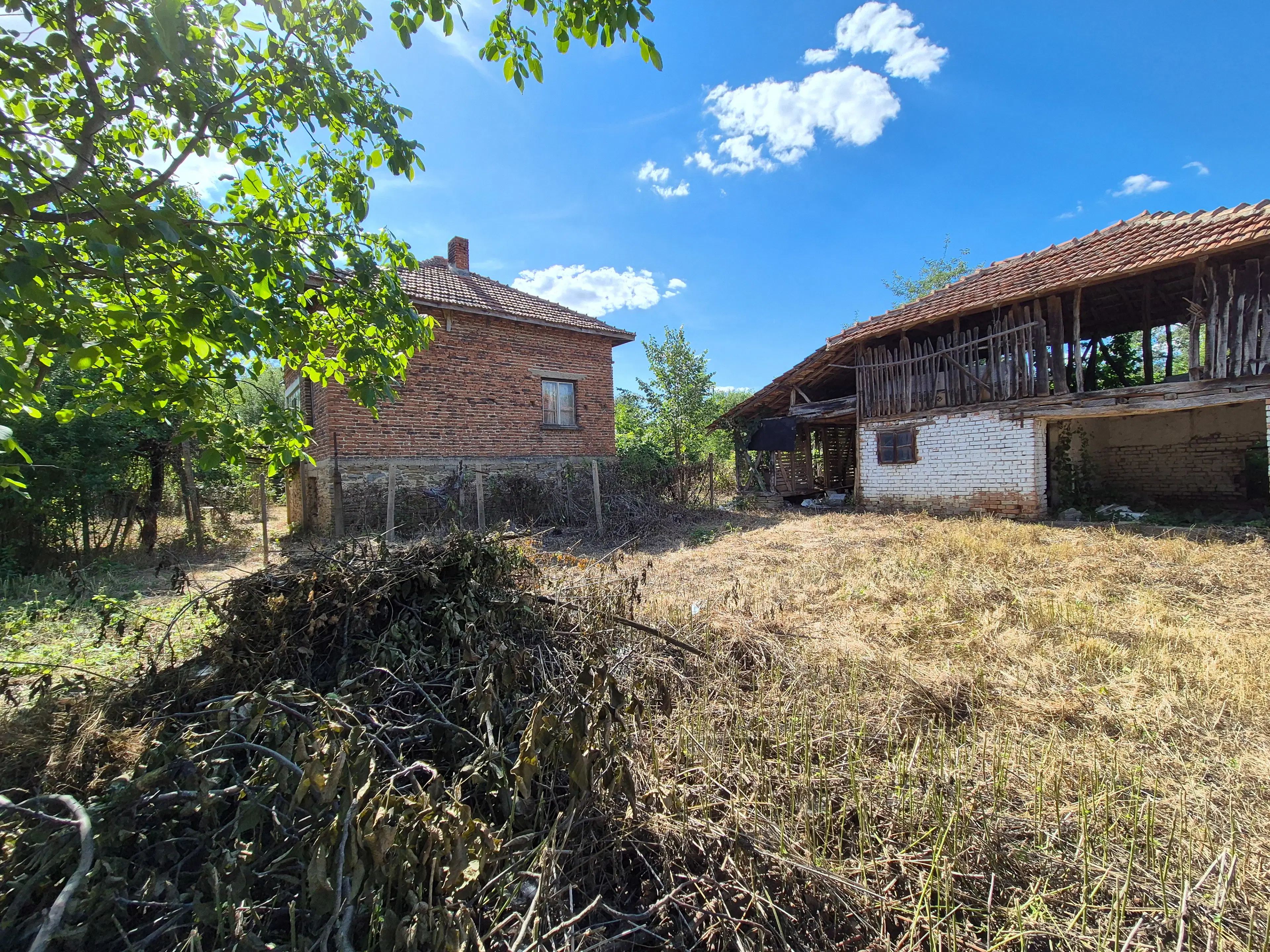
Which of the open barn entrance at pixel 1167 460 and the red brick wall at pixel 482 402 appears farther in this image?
the open barn entrance at pixel 1167 460

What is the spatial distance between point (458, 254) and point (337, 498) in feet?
26.3

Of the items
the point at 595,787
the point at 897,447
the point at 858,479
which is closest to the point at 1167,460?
the point at 897,447

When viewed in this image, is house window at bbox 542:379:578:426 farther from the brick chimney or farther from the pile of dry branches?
the pile of dry branches

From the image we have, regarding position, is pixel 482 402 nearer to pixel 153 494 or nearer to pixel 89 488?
pixel 153 494

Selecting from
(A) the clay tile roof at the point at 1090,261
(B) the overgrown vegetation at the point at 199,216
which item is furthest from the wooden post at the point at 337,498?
(A) the clay tile roof at the point at 1090,261

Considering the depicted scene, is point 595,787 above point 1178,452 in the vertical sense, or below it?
below

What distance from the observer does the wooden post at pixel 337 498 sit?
969 centimetres

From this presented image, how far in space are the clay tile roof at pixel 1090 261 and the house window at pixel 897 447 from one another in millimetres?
2379

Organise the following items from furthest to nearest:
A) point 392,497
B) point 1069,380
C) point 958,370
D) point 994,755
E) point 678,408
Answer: point 678,408 < point 958,370 < point 1069,380 < point 392,497 < point 994,755

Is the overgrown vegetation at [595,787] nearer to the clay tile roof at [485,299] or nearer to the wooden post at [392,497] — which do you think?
the wooden post at [392,497]

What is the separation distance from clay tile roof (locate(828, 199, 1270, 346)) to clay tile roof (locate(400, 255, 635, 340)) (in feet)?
21.3

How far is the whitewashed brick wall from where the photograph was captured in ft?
32.7

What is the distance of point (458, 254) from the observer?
1420 centimetres

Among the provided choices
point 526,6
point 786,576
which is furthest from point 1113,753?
point 526,6
